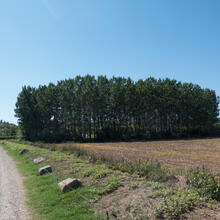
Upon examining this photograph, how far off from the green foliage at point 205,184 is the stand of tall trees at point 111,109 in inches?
2106

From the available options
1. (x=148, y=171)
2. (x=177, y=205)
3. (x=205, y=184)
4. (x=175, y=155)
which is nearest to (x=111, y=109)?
(x=175, y=155)

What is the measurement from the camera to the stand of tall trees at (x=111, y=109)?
195 feet

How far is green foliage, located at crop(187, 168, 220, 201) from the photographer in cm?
548

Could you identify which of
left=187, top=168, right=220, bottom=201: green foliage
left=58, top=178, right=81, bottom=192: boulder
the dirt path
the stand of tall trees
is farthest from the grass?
the stand of tall trees

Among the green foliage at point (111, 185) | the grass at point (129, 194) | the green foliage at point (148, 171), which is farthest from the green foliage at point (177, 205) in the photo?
the green foliage at point (111, 185)

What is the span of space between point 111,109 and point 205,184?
55.6m

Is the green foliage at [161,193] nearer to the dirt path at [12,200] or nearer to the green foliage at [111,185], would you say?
the green foliage at [111,185]

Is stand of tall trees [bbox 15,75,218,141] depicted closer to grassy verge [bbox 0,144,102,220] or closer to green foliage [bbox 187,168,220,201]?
grassy verge [bbox 0,144,102,220]

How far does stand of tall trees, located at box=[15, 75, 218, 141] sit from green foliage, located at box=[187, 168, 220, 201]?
53.5m

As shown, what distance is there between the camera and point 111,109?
202ft

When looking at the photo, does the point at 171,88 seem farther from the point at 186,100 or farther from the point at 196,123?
the point at 196,123

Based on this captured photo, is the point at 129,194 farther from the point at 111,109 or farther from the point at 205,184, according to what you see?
the point at 111,109

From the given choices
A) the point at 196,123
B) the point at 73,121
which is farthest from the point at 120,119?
the point at 196,123

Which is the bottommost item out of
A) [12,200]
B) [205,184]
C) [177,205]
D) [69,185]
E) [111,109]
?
[12,200]
